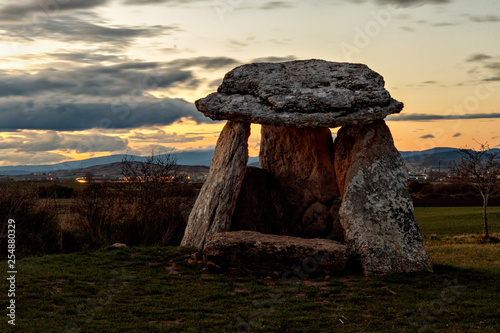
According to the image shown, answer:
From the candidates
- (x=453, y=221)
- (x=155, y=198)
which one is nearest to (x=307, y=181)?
(x=155, y=198)

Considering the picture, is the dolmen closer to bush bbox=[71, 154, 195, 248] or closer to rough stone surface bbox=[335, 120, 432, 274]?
rough stone surface bbox=[335, 120, 432, 274]

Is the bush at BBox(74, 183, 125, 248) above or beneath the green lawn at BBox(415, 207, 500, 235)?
above

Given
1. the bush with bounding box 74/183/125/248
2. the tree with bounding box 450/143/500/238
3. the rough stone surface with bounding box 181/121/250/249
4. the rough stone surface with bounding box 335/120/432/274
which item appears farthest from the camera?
the tree with bounding box 450/143/500/238

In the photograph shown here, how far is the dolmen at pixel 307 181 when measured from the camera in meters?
11.9

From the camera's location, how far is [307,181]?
17.2 meters

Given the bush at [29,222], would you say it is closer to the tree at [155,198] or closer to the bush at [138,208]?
the bush at [138,208]

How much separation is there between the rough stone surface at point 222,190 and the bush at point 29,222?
14.0 ft

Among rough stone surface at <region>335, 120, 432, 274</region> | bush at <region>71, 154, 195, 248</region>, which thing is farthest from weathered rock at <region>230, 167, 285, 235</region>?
rough stone surface at <region>335, 120, 432, 274</region>

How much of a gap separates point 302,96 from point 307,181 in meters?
4.36

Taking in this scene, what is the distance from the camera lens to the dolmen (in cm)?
1191

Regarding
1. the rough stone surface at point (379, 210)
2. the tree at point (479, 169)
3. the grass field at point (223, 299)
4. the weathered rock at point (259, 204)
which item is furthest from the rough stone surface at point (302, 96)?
the tree at point (479, 169)

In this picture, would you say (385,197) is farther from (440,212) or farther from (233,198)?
(440,212)

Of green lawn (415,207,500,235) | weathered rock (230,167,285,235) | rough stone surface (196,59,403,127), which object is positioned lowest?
green lawn (415,207,500,235)

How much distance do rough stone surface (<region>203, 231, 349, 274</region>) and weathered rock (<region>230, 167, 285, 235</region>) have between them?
11.4 feet
